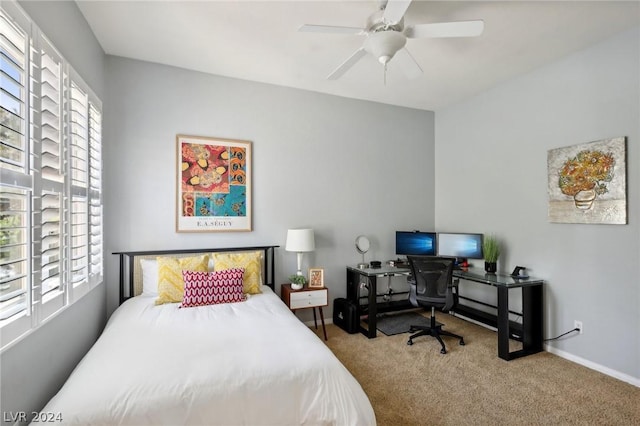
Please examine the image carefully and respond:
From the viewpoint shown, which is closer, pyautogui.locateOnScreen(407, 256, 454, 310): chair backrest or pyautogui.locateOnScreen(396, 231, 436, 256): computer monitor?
pyautogui.locateOnScreen(407, 256, 454, 310): chair backrest

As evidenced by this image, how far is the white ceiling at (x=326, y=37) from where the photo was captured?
229 centimetres

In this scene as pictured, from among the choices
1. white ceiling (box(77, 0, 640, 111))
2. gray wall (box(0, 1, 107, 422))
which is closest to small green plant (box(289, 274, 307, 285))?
gray wall (box(0, 1, 107, 422))

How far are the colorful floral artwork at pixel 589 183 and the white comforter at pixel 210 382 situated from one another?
2675mm

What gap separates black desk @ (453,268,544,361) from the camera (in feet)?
9.71

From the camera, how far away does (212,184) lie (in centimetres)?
339

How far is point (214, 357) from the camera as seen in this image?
1700 millimetres

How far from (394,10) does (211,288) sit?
254 centimetres

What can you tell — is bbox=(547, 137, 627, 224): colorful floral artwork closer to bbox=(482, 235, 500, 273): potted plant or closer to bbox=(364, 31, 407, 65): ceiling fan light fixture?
bbox=(482, 235, 500, 273): potted plant

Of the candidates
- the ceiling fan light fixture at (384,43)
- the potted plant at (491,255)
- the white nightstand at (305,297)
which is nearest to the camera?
the ceiling fan light fixture at (384,43)

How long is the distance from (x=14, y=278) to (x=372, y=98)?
3.92 meters

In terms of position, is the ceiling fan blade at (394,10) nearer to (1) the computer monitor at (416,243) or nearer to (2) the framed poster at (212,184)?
(2) the framed poster at (212,184)

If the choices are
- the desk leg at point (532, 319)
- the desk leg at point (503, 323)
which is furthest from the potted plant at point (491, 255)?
the desk leg at point (503, 323)

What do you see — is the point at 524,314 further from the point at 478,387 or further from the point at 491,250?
the point at 478,387

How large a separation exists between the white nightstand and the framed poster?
87 cm
